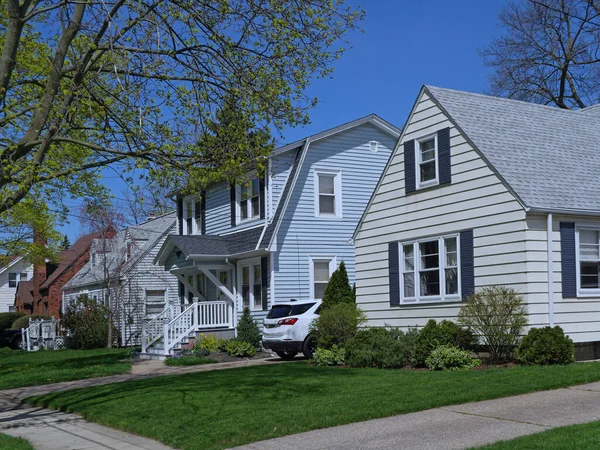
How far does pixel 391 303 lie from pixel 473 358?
3.54m

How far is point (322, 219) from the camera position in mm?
24891

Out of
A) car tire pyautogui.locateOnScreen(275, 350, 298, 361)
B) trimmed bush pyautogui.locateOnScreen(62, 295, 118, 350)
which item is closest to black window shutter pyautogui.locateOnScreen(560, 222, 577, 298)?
car tire pyautogui.locateOnScreen(275, 350, 298, 361)

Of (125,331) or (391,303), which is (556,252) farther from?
(125,331)

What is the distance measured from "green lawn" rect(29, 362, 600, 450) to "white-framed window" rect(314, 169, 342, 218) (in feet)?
31.9

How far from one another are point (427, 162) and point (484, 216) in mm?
2575

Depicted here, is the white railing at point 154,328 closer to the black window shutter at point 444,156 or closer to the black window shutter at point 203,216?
the black window shutter at point 203,216

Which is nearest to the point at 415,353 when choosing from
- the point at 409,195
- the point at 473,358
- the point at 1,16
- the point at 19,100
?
the point at 473,358

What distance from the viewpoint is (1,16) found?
50.2 feet

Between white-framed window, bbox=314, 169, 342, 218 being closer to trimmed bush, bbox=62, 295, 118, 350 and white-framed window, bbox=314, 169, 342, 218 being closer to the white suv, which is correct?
the white suv

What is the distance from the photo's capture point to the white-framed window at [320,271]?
24.7 metres

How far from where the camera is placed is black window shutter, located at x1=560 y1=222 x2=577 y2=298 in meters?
15.8

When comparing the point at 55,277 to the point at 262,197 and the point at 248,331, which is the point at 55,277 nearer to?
the point at 262,197

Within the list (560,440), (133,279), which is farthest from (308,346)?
(133,279)

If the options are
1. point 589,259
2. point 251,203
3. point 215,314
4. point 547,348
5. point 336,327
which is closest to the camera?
point 547,348
